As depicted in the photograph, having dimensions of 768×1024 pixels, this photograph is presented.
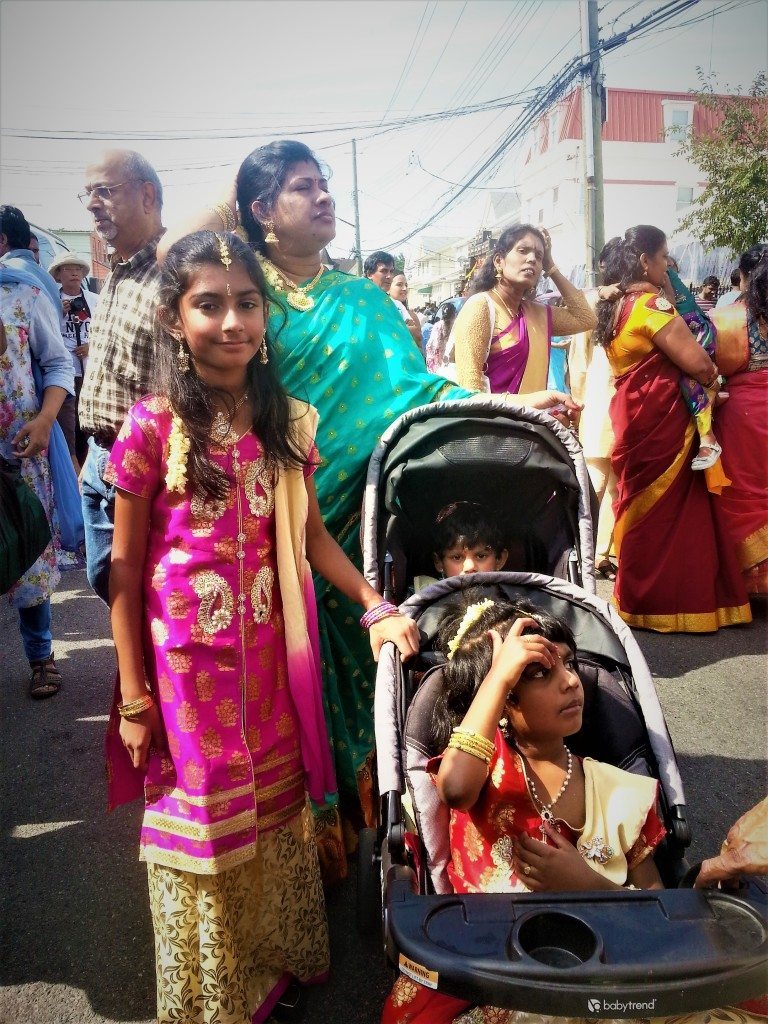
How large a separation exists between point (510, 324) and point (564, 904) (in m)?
2.76

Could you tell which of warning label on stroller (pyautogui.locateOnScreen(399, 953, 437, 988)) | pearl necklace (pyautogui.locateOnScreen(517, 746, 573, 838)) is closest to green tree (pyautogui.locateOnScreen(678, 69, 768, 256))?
pearl necklace (pyautogui.locateOnScreen(517, 746, 573, 838))

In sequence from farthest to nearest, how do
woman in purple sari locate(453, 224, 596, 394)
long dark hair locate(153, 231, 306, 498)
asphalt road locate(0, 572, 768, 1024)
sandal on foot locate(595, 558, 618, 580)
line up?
sandal on foot locate(595, 558, 618, 580), woman in purple sari locate(453, 224, 596, 394), asphalt road locate(0, 572, 768, 1024), long dark hair locate(153, 231, 306, 498)

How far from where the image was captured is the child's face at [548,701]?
159 cm

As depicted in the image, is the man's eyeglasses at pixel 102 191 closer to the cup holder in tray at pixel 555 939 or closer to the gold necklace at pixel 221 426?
the gold necklace at pixel 221 426

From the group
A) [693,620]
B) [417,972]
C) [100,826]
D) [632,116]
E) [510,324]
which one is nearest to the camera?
[417,972]

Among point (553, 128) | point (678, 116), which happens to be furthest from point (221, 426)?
point (553, 128)

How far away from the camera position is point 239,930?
1.73 meters

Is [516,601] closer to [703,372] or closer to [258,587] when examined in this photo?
[258,587]

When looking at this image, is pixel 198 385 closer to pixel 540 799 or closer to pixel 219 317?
pixel 219 317

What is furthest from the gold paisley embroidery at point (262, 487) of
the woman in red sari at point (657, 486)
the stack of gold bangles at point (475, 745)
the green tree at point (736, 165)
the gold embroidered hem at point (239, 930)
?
the green tree at point (736, 165)

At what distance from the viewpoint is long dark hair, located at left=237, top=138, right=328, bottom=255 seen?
84.8 inches

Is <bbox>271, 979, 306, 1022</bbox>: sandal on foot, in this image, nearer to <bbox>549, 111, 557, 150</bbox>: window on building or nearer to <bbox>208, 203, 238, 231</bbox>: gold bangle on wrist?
<bbox>208, 203, 238, 231</bbox>: gold bangle on wrist

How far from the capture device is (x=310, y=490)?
189 centimetres

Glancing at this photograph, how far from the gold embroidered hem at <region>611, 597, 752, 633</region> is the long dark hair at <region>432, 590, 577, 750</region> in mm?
2556
